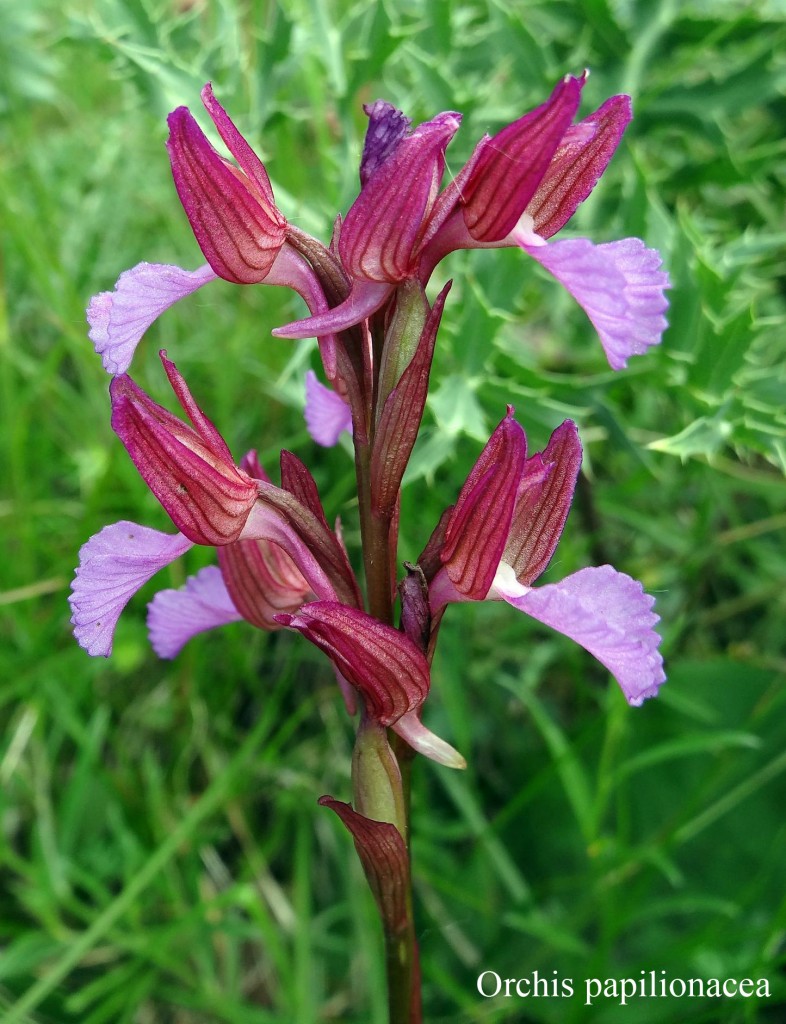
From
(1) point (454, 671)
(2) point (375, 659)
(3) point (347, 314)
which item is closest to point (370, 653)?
(2) point (375, 659)

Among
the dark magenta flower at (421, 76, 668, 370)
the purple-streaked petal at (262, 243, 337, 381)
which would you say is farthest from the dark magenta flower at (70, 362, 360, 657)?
the dark magenta flower at (421, 76, 668, 370)

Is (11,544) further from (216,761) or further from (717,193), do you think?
(717,193)

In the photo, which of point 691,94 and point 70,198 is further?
point 70,198

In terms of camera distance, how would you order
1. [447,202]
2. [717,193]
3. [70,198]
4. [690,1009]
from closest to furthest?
[447,202], [690,1009], [717,193], [70,198]

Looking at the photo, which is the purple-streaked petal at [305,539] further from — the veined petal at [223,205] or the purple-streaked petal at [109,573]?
the veined petal at [223,205]

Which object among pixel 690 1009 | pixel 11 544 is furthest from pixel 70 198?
pixel 690 1009

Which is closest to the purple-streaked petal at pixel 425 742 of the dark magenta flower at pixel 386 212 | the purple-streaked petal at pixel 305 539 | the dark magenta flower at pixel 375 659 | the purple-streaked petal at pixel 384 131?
the dark magenta flower at pixel 375 659

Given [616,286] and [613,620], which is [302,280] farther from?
[613,620]
